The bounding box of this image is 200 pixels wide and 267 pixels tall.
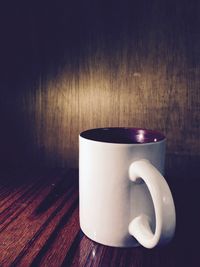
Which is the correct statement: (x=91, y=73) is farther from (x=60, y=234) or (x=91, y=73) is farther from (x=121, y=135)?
(x=60, y=234)

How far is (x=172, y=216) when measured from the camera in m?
0.29

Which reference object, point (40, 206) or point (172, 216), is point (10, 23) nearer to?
point (40, 206)

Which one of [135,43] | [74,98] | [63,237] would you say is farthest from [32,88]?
[63,237]

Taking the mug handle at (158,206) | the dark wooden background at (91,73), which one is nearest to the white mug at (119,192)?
the mug handle at (158,206)

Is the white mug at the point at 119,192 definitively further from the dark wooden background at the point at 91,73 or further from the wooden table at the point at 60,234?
the dark wooden background at the point at 91,73

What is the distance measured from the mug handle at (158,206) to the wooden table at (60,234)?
43mm

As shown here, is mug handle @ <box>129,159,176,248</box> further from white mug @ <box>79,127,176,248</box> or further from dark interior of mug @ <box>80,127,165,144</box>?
dark interior of mug @ <box>80,127,165,144</box>

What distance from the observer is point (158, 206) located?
11.6 inches

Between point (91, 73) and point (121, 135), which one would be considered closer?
point (121, 135)

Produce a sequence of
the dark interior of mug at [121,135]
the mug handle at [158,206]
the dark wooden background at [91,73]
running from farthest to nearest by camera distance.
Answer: the dark wooden background at [91,73], the dark interior of mug at [121,135], the mug handle at [158,206]

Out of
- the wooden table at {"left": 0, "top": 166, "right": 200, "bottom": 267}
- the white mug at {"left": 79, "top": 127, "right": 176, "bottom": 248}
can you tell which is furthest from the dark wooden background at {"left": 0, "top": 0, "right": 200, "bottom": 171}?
the white mug at {"left": 79, "top": 127, "right": 176, "bottom": 248}

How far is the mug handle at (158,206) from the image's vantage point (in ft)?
0.96

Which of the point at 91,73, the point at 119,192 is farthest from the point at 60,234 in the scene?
the point at 91,73

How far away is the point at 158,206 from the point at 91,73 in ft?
1.41
